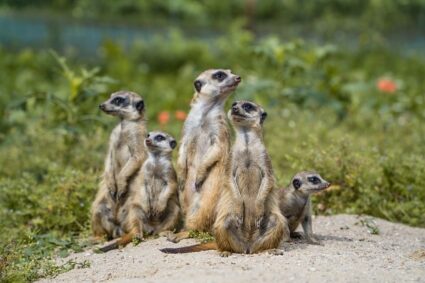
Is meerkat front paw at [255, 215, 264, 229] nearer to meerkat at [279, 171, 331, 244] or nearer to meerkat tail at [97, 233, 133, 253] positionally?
meerkat at [279, 171, 331, 244]

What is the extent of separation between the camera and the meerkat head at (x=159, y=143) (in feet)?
22.7

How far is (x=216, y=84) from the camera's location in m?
7.03

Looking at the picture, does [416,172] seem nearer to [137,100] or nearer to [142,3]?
[137,100]

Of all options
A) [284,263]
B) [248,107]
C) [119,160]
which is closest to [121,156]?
[119,160]

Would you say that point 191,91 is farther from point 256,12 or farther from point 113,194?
point 113,194

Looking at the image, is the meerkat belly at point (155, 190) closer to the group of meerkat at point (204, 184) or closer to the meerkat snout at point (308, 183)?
the group of meerkat at point (204, 184)

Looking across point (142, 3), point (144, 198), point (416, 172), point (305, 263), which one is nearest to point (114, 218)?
point (144, 198)

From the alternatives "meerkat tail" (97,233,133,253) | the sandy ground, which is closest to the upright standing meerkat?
"meerkat tail" (97,233,133,253)

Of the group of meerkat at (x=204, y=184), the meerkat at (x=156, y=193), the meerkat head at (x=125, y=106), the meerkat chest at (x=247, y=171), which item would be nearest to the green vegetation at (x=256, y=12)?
the meerkat head at (x=125, y=106)

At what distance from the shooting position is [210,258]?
5.84 metres

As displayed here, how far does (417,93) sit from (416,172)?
535 cm

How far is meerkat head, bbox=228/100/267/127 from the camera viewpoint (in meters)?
6.29

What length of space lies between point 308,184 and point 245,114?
0.71 meters

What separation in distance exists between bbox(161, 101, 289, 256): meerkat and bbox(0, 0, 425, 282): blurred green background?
41.4 inches
